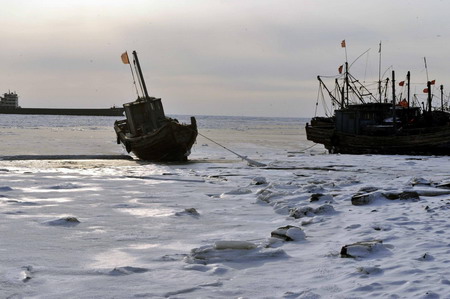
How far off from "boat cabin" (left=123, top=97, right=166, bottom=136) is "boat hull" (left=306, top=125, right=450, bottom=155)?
408 inches

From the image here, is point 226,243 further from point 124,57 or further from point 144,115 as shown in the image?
point 124,57

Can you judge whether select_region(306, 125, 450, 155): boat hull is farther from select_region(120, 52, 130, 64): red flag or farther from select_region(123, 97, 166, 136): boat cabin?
select_region(120, 52, 130, 64): red flag

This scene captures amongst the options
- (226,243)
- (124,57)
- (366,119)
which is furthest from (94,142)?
(226,243)

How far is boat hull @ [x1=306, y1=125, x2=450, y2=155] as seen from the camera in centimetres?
2516

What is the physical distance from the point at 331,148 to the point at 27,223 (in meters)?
24.2

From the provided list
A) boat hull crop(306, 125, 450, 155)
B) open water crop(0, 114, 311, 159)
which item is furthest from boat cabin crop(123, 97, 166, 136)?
boat hull crop(306, 125, 450, 155)

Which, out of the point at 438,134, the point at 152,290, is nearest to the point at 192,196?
the point at 152,290

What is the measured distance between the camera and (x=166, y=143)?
22312 mm

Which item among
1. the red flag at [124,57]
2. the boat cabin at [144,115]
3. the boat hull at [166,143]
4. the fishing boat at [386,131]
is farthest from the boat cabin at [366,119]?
the red flag at [124,57]

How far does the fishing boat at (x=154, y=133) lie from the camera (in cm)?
2230

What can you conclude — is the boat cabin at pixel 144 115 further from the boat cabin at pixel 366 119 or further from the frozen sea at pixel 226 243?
the frozen sea at pixel 226 243

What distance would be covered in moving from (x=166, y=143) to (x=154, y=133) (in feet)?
2.25

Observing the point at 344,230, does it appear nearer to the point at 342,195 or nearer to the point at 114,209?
the point at 342,195

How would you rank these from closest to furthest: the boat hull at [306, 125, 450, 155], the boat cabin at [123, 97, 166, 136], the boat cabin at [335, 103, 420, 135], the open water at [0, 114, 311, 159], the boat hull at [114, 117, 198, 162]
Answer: the boat hull at [114, 117, 198, 162]
the boat cabin at [123, 97, 166, 136]
the boat hull at [306, 125, 450, 155]
the open water at [0, 114, 311, 159]
the boat cabin at [335, 103, 420, 135]
